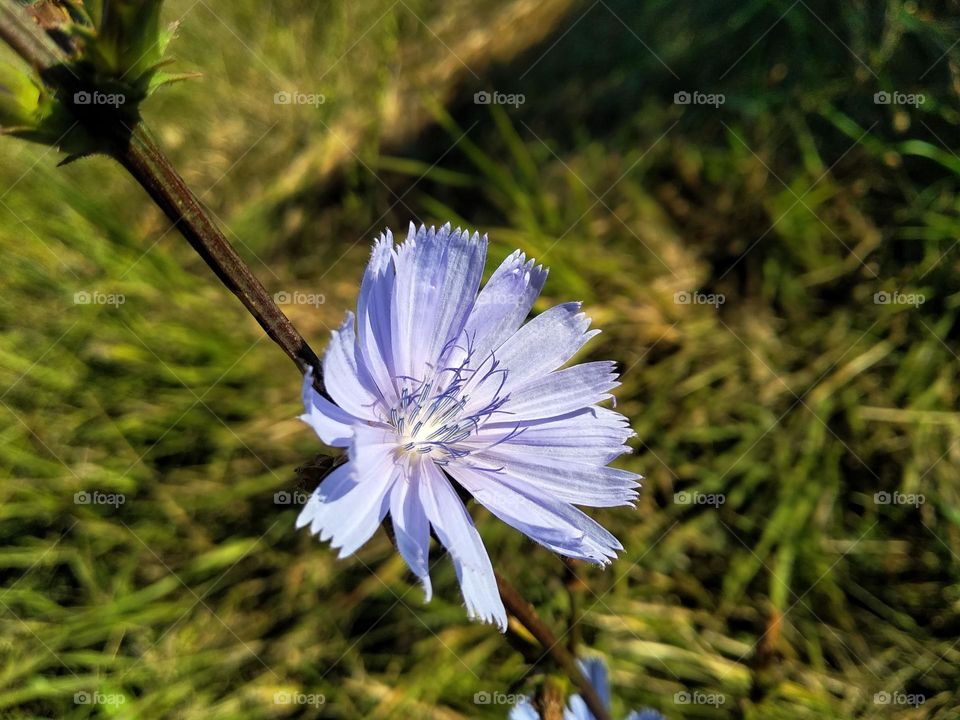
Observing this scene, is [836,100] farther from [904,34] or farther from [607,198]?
[607,198]

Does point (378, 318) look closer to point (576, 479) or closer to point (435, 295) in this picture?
point (435, 295)
